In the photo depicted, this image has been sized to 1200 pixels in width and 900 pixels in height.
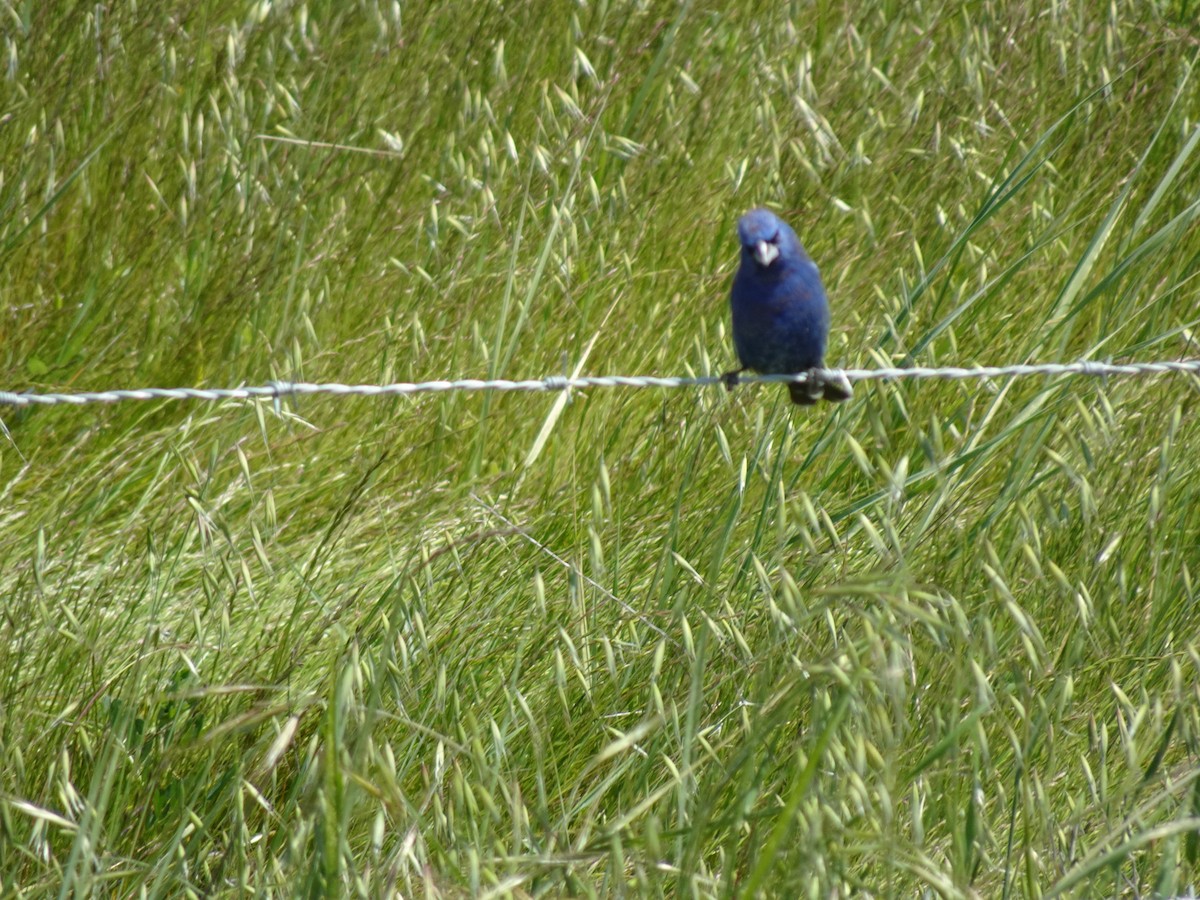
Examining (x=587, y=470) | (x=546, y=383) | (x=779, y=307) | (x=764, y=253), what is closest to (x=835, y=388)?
(x=779, y=307)

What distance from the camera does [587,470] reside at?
274 centimetres

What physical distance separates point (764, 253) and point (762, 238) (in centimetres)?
4

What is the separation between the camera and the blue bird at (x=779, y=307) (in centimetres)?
250

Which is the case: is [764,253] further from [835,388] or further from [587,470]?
[587,470]

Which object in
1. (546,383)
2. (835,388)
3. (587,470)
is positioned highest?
(546,383)

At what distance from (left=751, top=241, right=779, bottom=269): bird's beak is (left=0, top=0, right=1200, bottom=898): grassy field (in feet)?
0.87

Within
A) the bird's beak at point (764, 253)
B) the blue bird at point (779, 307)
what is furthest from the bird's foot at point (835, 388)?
the bird's beak at point (764, 253)

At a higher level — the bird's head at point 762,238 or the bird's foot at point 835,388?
the bird's head at point 762,238

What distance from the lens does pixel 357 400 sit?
2990 mm

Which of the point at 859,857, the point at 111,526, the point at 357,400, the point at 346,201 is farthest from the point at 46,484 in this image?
the point at 859,857

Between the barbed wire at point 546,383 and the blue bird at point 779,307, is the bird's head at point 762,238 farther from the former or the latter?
the barbed wire at point 546,383

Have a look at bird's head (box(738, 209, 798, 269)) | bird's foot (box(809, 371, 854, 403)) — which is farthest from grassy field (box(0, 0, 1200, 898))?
bird's head (box(738, 209, 798, 269))

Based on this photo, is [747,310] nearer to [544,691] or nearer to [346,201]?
[544,691]

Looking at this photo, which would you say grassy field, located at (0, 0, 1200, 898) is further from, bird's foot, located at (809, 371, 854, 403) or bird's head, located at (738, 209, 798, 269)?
bird's head, located at (738, 209, 798, 269)
